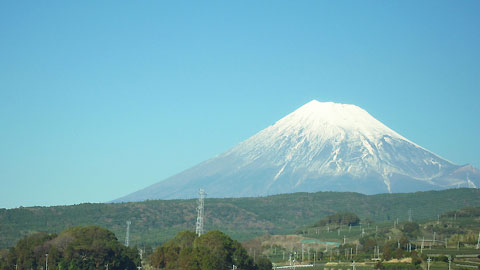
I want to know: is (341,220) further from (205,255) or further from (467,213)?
(205,255)

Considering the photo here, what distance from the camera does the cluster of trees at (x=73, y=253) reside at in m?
96.4

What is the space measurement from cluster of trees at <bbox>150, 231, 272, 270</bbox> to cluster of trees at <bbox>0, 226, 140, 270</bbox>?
13.7 feet

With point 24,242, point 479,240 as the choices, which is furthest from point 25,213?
point 479,240

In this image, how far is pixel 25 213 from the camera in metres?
194

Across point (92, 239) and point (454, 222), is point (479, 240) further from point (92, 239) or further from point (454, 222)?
point (92, 239)

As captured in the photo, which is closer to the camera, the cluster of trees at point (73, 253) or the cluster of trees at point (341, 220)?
the cluster of trees at point (73, 253)

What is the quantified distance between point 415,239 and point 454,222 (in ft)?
57.9

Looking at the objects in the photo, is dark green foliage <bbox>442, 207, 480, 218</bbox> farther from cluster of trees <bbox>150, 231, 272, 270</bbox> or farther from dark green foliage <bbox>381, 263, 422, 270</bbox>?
cluster of trees <bbox>150, 231, 272, 270</bbox>

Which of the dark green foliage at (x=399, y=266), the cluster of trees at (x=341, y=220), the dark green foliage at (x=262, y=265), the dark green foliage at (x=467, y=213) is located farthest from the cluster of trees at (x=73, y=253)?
the dark green foliage at (x=467, y=213)

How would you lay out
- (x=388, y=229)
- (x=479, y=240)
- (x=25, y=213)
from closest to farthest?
(x=479, y=240) → (x=388, y=229) → (x=25, y=213)

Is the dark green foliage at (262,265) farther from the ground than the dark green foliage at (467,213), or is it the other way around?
the dark green foliage at (467,213)

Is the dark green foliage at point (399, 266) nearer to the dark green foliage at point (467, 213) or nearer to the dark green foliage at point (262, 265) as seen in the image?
the dark green foliage at point (262, 265)

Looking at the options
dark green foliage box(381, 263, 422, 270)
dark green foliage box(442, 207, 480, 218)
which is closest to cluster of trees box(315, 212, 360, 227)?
dark green foliage box(442, 207, 480, 218)

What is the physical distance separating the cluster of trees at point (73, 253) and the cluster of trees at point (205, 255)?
13.7ft
